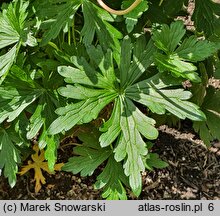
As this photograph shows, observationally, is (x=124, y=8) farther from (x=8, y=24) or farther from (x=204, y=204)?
(x=204, y=204)

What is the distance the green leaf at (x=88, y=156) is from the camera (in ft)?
6.53

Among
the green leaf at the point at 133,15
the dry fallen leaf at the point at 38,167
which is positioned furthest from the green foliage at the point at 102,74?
the dry fallen leaf at the point at 38,167

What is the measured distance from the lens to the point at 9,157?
1962 millimetres

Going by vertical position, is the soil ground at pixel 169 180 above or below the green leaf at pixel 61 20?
below

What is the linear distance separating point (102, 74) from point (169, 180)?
0.80 meters

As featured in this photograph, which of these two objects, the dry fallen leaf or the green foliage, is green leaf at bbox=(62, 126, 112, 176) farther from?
the dry fallen leaf

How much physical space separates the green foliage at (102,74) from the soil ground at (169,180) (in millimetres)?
415

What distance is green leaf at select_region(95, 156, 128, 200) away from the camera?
1976 mm

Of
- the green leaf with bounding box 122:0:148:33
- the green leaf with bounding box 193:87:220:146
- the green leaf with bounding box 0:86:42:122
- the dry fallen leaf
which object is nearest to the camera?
the green leaf with bounding box 122:0:148:33

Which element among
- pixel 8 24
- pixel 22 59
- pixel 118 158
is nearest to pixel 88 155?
pixel 118 158

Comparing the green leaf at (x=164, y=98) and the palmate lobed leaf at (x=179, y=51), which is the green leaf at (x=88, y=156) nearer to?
the green leaf at (x=164, y=98)

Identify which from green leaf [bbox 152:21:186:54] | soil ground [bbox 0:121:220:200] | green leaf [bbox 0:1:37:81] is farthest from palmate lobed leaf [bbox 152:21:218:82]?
soil ground [bbox 0:121:220:200]

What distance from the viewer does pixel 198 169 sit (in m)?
2.44

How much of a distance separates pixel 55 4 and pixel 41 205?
777mm
